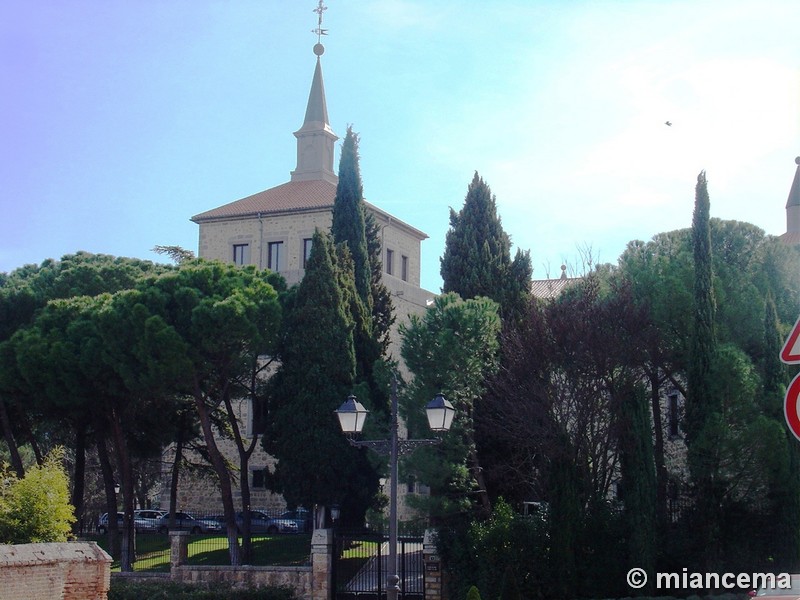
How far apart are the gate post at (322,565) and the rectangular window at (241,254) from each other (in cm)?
2154

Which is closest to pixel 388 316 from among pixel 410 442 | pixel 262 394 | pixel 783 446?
pixel 262 394

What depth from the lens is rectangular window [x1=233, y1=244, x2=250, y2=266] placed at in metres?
40.8

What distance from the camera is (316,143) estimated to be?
142 ft

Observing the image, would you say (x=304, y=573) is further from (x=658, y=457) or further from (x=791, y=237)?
(x=791, y=237)

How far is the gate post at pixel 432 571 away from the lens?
65.5ft

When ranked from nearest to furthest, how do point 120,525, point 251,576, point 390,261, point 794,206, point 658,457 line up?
point 251,576 → point 658,457 → point 120,525 → point 390,261 → point 794,206

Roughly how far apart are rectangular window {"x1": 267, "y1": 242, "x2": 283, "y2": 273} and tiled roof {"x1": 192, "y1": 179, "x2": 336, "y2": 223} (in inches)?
54.1

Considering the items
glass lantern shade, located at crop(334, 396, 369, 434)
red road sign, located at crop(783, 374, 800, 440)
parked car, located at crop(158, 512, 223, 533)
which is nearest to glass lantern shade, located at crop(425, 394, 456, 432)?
glass lantern shade, located at crop(334, 396, 369, 434)

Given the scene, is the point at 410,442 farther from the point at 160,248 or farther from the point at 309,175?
the point at 160,248

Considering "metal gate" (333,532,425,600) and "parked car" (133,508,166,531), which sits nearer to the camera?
"metal gate" (333,532,425,600)

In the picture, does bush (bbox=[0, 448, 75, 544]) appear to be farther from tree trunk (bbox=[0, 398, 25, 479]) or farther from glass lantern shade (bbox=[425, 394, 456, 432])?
tree trunk (bbox=[0, 398, 25, 479])

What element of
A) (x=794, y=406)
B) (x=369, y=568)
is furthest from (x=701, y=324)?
(x=794, y=406)

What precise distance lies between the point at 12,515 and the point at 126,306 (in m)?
8.33

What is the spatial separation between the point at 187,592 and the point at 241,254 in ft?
71.3
